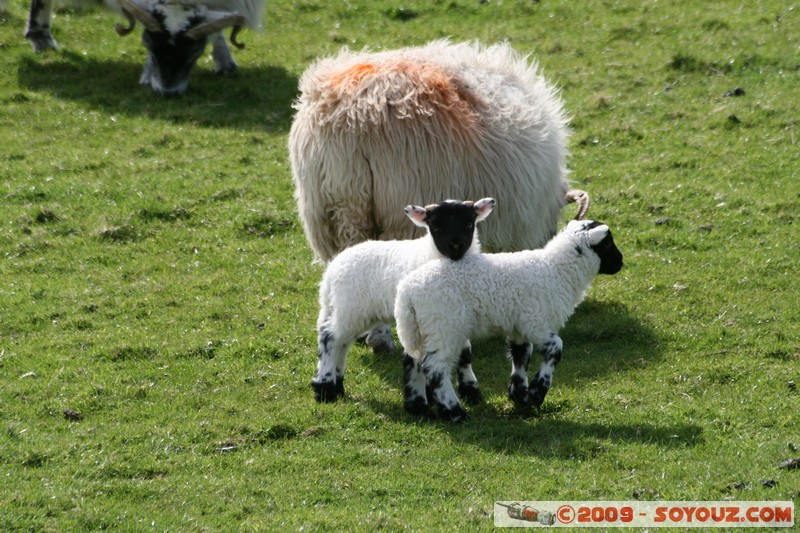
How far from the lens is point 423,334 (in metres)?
6.84

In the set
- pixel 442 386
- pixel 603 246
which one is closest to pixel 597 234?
pixel 603 246

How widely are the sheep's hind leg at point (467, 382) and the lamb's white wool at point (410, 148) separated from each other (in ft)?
4.21

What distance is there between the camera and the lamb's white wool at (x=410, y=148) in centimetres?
822

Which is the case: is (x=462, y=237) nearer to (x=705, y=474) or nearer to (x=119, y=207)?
(x=705, y=474)

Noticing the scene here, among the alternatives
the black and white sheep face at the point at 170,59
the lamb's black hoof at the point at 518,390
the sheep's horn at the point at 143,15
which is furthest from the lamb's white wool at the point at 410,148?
the sheep's horn at the point at 143,15

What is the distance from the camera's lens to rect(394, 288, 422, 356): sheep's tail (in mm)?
6824

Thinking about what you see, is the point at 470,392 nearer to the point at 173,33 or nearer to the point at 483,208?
the point at 483,208

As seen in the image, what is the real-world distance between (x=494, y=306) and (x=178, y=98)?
9.18 meters

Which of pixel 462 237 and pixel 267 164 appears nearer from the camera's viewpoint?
pixel 462 237

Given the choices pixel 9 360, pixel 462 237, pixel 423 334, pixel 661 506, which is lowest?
pixel 9 360

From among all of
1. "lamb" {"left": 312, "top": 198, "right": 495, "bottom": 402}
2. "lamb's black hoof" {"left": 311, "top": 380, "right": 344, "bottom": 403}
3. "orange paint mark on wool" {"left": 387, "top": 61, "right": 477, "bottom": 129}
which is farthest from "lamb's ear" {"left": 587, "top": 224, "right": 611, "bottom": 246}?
"lamb's black hoof" {"left": 311, "top": 380, "right": 344, "bottom": 403}

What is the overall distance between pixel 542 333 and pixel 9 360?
4.29 meters

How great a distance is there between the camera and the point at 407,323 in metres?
6.87

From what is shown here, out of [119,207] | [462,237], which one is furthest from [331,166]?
[119,207]
